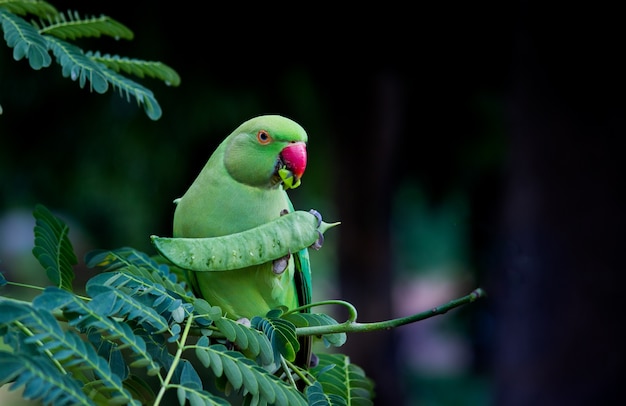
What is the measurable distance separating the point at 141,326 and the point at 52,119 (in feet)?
10.2

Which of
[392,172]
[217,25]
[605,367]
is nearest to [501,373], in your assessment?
[605,367]

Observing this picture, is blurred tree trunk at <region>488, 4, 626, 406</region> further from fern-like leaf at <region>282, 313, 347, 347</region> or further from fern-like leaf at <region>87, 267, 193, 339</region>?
fern-like leaf at <region>87, 267, 193, 339</region>

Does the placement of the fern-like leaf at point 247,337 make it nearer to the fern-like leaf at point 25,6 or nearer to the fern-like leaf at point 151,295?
the fern-like leaf at point 151,295

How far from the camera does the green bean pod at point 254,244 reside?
0.99m

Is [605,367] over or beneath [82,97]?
beneath

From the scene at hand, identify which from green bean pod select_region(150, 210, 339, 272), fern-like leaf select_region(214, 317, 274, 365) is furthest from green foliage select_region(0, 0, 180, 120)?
fern-like leaf select_region(214, 317, 274, 365)

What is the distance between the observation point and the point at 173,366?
32.1 inches

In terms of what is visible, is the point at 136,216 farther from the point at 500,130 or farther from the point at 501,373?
the point at 500,130

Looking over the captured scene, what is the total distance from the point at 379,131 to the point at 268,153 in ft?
10.7

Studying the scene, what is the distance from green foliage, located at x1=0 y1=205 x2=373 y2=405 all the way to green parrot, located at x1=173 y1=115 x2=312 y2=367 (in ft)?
0.28

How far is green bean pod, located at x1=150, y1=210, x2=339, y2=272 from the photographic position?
3.24 ft

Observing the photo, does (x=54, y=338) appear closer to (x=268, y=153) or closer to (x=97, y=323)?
(x=97, y=323)

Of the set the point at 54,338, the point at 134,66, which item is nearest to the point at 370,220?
the point at 134,66

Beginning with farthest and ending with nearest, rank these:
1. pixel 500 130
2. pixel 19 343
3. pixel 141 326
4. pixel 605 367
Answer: pixel 500 130, pixel 605 367, pixel 141 326, pixel 19 343
